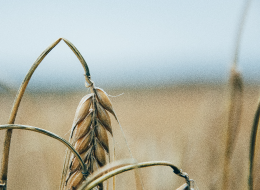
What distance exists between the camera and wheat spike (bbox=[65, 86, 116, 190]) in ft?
1.20

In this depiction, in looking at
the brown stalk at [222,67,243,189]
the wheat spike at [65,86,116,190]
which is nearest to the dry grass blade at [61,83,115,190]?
the wheat spike at [65,86,116,190]

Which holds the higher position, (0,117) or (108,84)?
(108,84)

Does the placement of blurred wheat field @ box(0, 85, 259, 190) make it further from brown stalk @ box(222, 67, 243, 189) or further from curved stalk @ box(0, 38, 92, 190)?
curved stalk @ box(0, 38, 92, 190)

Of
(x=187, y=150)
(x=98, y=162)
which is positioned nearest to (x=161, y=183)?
(x=187, y=150)

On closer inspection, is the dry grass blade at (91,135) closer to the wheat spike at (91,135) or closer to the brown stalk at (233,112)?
the wheat spike at (91,135)

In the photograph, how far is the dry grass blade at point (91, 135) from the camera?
0.37 meters

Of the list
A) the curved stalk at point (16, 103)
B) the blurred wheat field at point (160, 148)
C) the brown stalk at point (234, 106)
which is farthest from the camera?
the blurred wheat field at point (160, 148)

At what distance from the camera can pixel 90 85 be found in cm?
36

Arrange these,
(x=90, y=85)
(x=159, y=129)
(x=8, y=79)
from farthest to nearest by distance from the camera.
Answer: (x=159, y=129) → (x=8, y=79) → (x=90, y=85)

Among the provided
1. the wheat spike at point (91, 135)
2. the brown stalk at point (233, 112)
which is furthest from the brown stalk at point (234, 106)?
the wheat spike at point (91, 135)

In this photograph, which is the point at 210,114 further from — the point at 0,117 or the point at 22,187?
the point at 0,117

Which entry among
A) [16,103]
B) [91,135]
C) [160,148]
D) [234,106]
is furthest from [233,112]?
[160,148]

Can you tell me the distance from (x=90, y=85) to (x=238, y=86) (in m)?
0.29

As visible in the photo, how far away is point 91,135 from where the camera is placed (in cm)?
38
